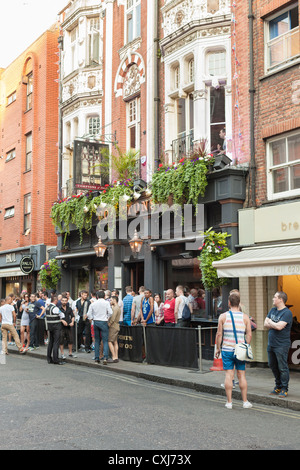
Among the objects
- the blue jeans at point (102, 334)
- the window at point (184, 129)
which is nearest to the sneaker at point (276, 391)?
the blue jeans at point (102, 334)

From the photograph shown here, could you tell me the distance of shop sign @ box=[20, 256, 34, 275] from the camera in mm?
25584

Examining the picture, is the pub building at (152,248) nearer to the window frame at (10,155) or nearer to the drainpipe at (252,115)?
the drainpipe at (252,115)

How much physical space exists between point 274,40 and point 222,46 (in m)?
1.89

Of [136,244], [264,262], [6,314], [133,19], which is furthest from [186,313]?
[133,19]

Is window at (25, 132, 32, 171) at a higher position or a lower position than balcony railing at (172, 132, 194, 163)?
higher

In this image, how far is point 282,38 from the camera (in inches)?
557

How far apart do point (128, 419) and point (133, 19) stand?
53.4ft

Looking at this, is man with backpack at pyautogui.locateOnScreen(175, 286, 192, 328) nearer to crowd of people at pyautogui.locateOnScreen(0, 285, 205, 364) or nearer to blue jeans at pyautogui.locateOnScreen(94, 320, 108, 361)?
crowd of people at pyautogui.locateOnScreen(0, 285, 205, 364)

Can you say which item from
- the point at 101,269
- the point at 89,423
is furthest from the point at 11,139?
the point at 89,423

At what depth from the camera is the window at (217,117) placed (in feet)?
51.7

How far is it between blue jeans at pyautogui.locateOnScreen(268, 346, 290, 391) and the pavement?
26 cm

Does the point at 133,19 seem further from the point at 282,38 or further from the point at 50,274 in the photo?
the point at 50,274

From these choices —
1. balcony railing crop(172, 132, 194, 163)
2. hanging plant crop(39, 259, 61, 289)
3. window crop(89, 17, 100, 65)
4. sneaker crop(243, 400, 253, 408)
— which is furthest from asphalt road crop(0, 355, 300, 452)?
window crop(89, 17, 100, 65)

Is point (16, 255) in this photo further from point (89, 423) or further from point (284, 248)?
point (89, 423)
